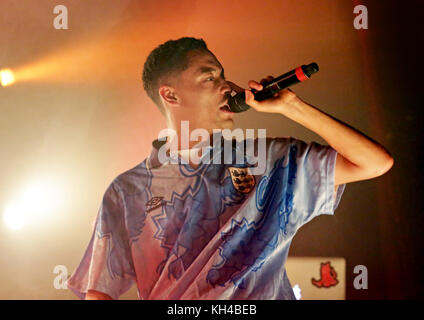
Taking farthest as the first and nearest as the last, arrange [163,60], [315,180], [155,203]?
[163,60], [155,203], [315,180]

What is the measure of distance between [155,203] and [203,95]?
0.42 metres

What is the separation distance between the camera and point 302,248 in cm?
174

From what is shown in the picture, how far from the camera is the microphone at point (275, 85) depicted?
60.3 inches

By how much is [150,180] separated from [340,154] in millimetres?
659

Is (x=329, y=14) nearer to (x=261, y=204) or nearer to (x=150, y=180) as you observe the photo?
(x=261, y=204)

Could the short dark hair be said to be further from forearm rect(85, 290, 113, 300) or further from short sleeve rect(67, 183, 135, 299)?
forearm rect(85, 290, 113, 300)

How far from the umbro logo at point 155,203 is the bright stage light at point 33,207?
36 cm

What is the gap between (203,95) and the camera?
1820mm

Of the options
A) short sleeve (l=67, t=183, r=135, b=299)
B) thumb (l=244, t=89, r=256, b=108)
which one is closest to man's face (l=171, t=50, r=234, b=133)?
thumb (l=244, t=89, r=256, b=108)

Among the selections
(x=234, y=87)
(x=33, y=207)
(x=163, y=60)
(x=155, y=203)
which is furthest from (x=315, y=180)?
(x=33, y=207)

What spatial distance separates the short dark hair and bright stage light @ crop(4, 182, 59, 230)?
51 cm

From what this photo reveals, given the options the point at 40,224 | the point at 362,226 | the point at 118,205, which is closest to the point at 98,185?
the point at 118,205

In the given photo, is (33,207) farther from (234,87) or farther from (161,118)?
(234,87)
